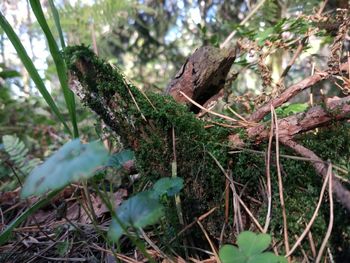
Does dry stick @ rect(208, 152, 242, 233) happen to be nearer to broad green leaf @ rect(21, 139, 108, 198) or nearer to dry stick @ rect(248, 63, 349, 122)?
dry stick @ rect(248, 63, 349, 122)

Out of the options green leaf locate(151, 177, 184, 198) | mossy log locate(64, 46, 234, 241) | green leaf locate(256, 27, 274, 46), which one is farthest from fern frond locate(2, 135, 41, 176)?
green leaf locate(256, 27, 274, 46)

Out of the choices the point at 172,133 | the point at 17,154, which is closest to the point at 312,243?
the point at 172,133

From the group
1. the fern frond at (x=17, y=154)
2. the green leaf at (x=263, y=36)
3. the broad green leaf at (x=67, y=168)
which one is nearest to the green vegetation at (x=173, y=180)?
the broad green leaf at (x=67, y=168)

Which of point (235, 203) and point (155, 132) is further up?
point (155, 132)

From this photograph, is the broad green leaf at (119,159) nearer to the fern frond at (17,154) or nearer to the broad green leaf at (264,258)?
the broad green leaf at (264,258)

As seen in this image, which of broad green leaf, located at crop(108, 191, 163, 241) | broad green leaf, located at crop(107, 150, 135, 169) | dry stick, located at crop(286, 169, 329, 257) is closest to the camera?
broad green leaf, located at crop(108, 191, 163, 241)

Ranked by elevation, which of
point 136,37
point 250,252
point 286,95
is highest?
point 136,37

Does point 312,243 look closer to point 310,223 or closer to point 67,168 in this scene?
point 310,223
